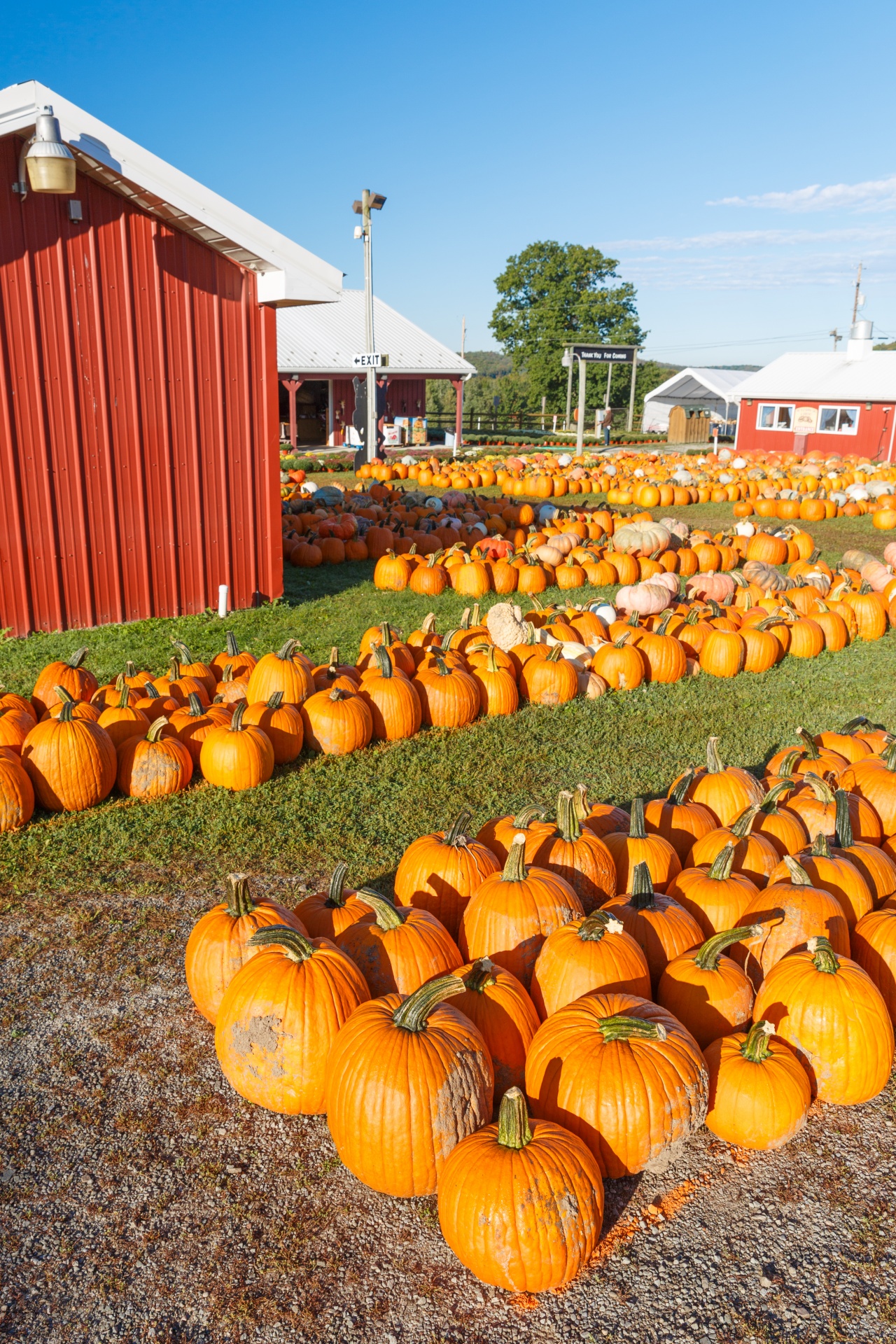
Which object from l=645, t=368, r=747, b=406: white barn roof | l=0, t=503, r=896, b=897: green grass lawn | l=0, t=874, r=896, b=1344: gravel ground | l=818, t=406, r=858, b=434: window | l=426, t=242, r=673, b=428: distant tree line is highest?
l=426, t=242, r=673, b=428: distant tree line

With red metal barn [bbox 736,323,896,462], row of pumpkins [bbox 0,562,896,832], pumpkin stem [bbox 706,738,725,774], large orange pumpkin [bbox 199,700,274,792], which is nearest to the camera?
pumpkin stem [bbox 706,738,725,774]

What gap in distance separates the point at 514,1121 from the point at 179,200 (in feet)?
Result: 26.1

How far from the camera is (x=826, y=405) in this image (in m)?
32.7

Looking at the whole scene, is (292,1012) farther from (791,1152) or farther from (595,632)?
(595,632)

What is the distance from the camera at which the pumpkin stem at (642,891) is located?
10.9 feet

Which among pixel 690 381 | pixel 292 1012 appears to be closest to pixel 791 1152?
pixel 292 1012

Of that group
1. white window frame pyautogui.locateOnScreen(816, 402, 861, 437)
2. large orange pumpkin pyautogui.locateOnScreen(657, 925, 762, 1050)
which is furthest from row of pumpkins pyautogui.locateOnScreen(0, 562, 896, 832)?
white window frame pyautogui.locateOnScreen(816, 402, 861, 437)

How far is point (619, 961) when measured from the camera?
9.95ft

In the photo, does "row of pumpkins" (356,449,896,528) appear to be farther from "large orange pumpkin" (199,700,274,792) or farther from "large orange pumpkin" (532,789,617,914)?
→ "large orange pumpkin" (532,789,617,914)

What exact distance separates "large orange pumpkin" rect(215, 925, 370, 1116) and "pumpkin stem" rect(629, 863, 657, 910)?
3.42 ft

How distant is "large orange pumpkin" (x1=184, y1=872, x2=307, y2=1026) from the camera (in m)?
3.23

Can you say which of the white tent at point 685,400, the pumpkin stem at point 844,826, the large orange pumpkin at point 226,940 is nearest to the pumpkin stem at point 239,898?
the large orange pumpkin at point 226,940

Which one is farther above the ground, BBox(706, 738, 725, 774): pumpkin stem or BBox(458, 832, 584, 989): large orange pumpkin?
BBox(706, 738, 725, 774): pumpkin stem

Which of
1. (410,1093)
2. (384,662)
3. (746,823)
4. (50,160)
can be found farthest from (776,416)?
(410,1093)
